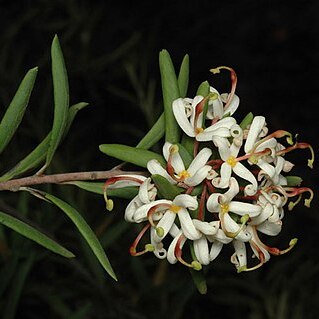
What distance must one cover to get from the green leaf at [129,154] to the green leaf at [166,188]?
0.04 m

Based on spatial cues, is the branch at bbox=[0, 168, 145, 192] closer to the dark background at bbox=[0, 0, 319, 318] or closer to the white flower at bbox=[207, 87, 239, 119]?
the white flower at bbox=[207, 87, 239, 119]

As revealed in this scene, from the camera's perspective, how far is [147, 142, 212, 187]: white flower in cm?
92

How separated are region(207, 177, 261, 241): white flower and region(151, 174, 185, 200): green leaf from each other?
0.15ft

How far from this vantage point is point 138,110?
3227 mm

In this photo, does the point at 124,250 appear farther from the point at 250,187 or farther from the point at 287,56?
the point at 287,56

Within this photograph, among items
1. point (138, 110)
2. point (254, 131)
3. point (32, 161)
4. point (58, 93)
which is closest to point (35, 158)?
point (32, 161)

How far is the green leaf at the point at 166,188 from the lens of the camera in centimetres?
90

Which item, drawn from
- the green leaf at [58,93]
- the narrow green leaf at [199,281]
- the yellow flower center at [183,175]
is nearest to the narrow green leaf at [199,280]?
the narrow green leaf at [199,281]

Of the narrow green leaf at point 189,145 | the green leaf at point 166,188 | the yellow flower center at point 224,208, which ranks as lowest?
the yellow flower center at point 224,208

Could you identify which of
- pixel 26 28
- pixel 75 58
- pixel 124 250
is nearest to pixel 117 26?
pixel 26 28

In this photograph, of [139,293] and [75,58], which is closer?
[139,293]

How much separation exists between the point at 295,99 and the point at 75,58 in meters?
1.57

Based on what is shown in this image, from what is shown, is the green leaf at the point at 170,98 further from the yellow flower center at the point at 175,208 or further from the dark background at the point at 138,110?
the dark background at the point at 138,110

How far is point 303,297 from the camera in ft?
7.00
